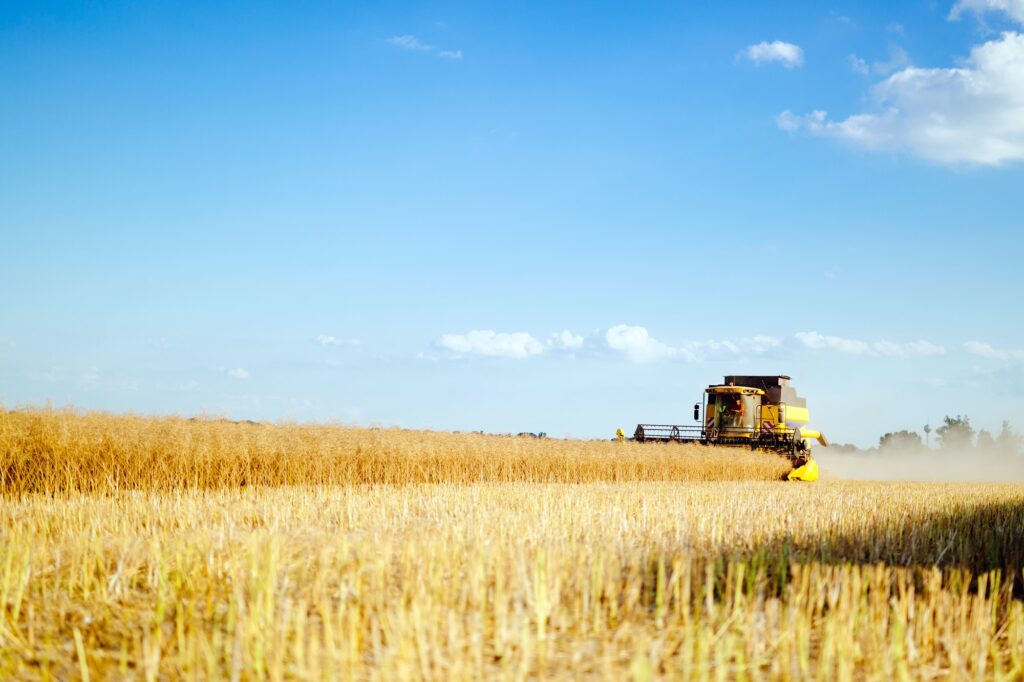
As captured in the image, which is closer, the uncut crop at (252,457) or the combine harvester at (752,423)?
the uncut crop at (252,457)

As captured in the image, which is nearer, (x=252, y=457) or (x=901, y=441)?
(x=252, y=457)

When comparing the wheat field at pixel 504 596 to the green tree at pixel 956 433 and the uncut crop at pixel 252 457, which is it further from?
the green tree at pixel 956 433

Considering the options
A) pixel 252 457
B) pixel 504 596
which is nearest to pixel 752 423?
pixel 252 457

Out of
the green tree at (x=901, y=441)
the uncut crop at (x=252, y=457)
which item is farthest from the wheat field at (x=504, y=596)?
the green tree at (x=901, y=441)

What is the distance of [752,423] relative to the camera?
24.4m

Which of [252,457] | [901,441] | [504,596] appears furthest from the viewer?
[901,441]

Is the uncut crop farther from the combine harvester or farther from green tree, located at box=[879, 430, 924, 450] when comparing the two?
Answer: green tree, located at box=[879, 430, 924, 450]

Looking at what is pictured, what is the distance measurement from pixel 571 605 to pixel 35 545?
4.15m

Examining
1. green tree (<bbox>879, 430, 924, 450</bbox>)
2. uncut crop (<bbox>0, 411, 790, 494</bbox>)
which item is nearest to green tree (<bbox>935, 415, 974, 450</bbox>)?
green tree (<bbox>879, 430, 924, 450</bbox>)

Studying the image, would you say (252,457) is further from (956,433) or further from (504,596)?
(956,433)

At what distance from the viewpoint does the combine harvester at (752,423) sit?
23.7m

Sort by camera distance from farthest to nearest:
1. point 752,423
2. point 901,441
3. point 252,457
Result: point 901,441, point 752,423, point 252,457

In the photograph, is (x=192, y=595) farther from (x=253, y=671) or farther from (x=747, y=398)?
(x=747, y=398)

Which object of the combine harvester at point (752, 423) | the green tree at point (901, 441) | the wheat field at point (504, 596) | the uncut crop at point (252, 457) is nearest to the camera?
the wheat field at point (504, 596)
